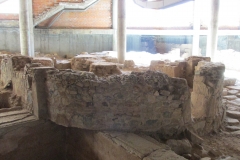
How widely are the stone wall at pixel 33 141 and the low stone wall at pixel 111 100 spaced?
0.37 m

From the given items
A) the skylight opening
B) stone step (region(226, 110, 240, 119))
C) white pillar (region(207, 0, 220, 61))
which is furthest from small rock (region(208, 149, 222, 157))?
the skylight opening

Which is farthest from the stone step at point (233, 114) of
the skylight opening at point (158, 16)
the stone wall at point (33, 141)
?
the skylight opening at point (158, 16)

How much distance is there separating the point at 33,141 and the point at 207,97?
427 cm

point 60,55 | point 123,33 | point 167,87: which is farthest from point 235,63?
point 167,87

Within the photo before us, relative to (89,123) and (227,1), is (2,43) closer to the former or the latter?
(89,123)

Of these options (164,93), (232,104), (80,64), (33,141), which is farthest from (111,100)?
(80,64)

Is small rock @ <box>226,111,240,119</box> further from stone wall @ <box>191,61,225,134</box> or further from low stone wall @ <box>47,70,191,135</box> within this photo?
low stone wall @ <box>47,70,191,135</box>

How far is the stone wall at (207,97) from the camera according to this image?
6.00 m

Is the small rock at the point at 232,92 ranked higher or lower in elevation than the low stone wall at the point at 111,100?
lower

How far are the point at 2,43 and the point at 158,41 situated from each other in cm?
1225

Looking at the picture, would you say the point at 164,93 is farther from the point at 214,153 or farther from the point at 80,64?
the point at 80,64

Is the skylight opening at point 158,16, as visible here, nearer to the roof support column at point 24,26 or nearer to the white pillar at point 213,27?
the white pillar at point 213,27

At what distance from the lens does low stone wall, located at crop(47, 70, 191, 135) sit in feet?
12.7

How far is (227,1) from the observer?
1839cm
